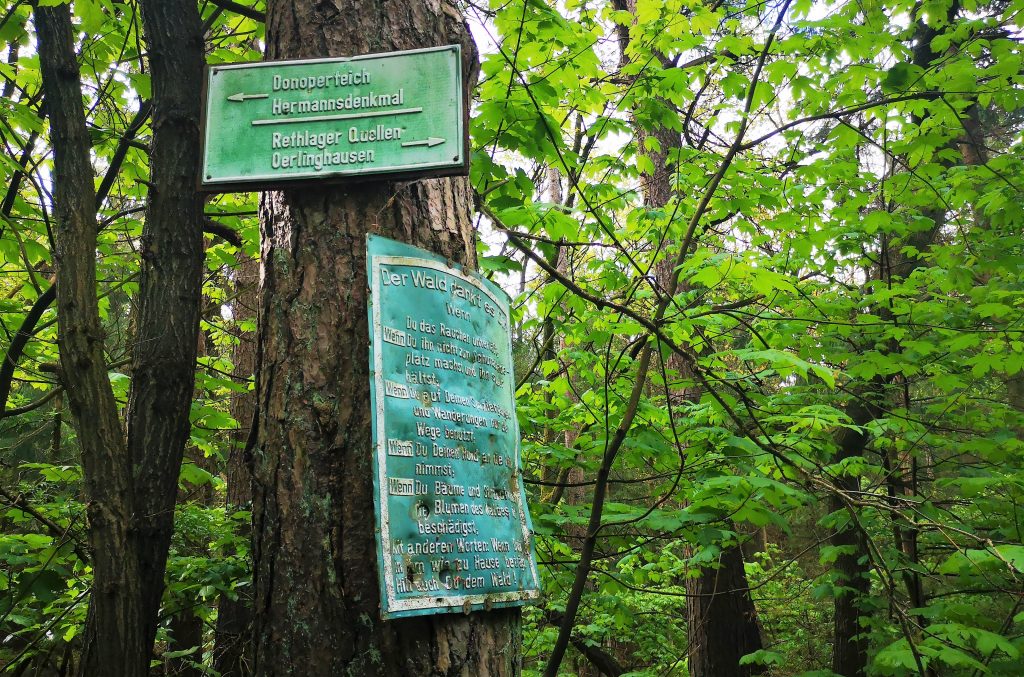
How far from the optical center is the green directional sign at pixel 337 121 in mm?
1904

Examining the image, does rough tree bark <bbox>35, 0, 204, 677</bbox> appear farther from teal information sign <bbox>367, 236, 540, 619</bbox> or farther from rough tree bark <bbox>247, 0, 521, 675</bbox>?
teal information sign <bbox>367, 236, 540, 619</bbox>

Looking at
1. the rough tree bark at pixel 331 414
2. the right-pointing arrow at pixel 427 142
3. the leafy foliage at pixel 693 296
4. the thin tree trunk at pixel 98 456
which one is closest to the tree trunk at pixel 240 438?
the leafy foliage at pixel 693 296

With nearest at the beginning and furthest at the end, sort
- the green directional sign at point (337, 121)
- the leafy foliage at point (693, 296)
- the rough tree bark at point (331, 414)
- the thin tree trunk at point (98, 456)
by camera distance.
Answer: the rough tree bark at point (331, 414) → the green directional sign at point (337, 121) → the thin tree trunk at point (98, 456) → the leafy foliage at point (693, 296)

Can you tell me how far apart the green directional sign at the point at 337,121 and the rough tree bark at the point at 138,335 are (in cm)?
89

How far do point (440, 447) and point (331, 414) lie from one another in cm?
29

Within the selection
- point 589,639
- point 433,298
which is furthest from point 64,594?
point 589,639

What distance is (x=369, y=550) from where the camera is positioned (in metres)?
1.64

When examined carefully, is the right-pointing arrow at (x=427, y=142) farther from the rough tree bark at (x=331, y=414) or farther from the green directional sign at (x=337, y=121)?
the rough tree bark at (x=331, y=414)

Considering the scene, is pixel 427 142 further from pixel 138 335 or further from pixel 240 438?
pixel 240 438

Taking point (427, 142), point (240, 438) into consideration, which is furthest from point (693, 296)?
point (240, 438)

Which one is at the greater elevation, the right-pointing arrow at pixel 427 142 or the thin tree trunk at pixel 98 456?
the right-pointing arrow at pixel 427 142

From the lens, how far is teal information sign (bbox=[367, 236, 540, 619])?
1.63m

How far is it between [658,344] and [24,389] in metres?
13.3

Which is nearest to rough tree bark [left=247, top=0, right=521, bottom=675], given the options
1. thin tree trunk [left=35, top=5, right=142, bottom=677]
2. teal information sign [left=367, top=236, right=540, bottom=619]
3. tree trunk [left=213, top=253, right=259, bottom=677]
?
teal information sign [left=367, top=236, right=540, bottom=619]
